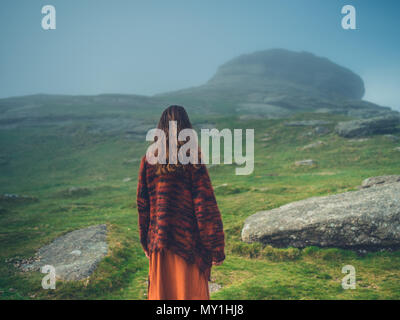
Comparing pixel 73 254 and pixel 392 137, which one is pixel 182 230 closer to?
pixel 73 254

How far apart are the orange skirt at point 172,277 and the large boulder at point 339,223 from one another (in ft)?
22.7

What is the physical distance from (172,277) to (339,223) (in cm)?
751

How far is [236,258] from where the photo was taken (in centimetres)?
1195

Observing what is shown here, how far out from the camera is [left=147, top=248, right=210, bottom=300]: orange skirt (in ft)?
17.9

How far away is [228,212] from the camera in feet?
58.7

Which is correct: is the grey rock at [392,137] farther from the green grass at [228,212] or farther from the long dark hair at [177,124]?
the long dark hair at [177,124]

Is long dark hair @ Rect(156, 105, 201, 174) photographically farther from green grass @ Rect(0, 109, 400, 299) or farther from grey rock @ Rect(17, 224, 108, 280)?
grey rock @ Rect(17, 224, 108, 280)

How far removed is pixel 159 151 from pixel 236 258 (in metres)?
7.93

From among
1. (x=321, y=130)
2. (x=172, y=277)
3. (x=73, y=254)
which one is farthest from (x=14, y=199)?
(x=321, y=130)

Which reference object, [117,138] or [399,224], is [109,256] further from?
[117,138]

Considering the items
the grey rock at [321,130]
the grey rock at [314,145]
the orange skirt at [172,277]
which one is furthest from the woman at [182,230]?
the grey rock at [321,130]

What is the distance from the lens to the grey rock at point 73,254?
404 inches

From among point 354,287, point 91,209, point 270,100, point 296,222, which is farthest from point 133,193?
point 270,100

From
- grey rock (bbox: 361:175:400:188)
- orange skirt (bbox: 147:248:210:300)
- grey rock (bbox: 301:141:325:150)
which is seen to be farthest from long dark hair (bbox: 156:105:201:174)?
grey rock (bbox: 301:141:325:150)
